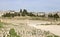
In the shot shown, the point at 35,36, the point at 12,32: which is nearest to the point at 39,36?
the point at 35,36

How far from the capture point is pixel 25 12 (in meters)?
107

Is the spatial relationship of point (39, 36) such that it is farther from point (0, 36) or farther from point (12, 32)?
point (12, 32)

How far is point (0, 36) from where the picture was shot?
21016 millimetres

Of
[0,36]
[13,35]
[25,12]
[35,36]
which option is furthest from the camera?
[25,12]

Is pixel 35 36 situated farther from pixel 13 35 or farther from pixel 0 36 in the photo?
pixel 13 35

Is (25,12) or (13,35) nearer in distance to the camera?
(13,35)

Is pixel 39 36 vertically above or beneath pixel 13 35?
beneath

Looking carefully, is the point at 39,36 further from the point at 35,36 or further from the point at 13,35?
the point at 13,35

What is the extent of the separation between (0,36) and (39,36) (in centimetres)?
645

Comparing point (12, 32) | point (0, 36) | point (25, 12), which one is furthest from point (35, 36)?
point (25, 12)

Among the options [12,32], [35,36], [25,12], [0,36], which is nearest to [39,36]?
[35,36]

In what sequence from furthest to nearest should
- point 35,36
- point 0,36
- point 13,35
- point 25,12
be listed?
point 25,12 < point 35,36 < point 0,36 < point 13,35

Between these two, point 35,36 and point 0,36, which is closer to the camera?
point 0,36

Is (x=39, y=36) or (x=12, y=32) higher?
(x=12, y=32)
